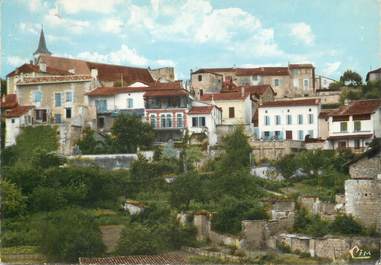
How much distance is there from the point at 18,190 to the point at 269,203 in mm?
5984

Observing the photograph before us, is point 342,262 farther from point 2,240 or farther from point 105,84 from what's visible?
point 105,84

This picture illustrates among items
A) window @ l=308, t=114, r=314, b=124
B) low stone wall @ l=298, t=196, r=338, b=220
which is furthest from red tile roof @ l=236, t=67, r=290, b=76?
low stone wall @ l=298, t=196, r=338, b=220

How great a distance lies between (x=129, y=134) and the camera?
86.8ft

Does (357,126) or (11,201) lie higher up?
(357,126)

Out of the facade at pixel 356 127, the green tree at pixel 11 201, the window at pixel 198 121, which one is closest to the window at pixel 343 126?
the facade at pixel 356 127

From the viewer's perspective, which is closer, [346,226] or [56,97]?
[346,226]

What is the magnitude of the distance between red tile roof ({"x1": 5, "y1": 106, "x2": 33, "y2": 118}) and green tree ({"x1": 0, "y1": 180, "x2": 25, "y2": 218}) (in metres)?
8.02

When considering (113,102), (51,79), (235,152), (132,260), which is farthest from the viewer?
(51,79)

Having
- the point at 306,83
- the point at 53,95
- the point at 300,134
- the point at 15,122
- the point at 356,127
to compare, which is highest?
the point at 306,83

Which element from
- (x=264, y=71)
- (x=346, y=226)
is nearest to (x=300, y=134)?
(x=264, y=71)

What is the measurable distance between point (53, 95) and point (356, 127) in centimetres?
1037

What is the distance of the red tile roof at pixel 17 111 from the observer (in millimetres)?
28266

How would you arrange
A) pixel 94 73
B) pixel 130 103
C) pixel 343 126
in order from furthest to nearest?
1. pixel 94 73
2. pixel 130 103
3. pixel 343 126

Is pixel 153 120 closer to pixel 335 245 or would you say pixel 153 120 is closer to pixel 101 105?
pixel 101 105
